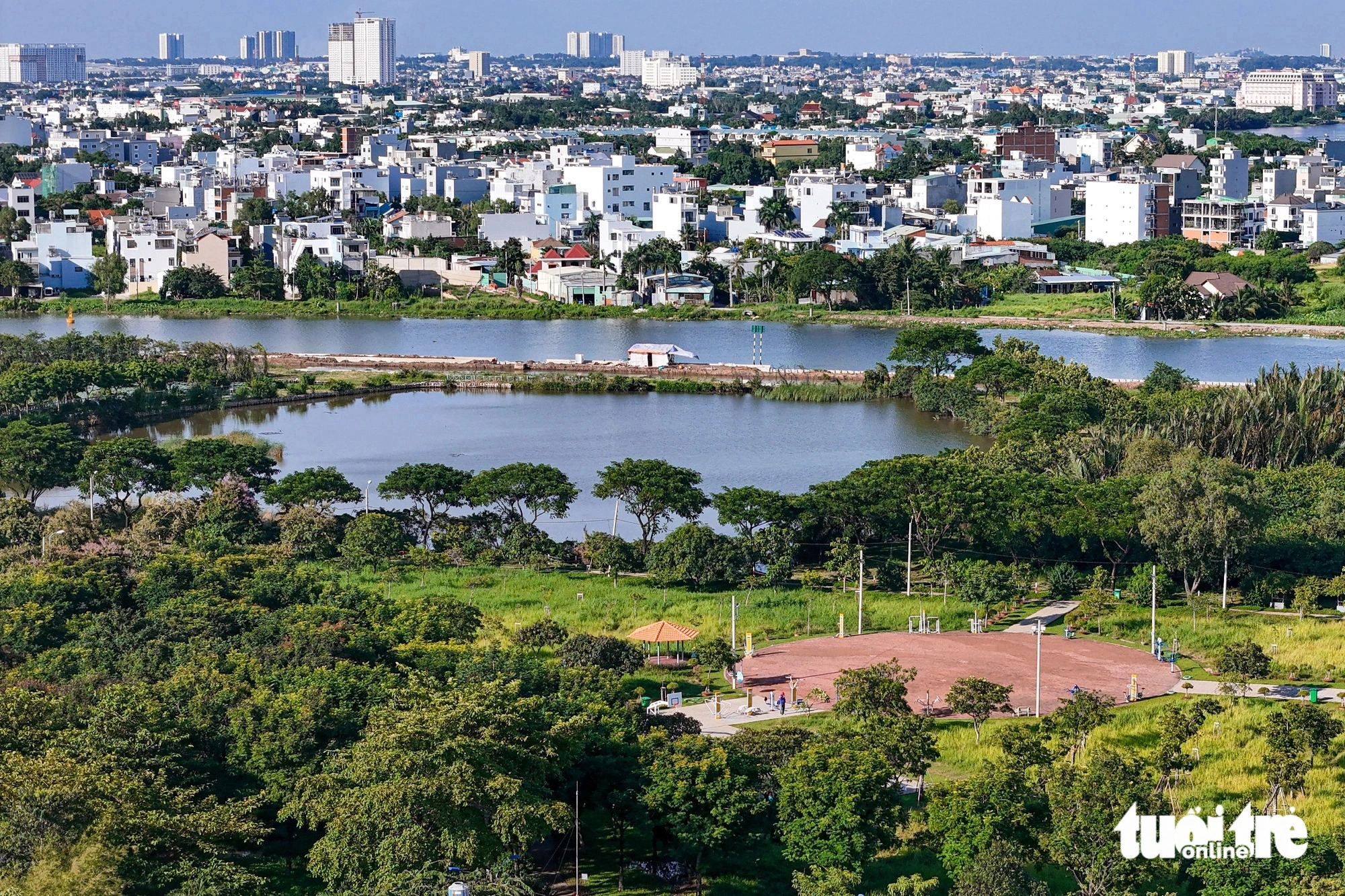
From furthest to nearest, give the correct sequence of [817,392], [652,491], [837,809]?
[817,392] < [652,491] < [837,809]

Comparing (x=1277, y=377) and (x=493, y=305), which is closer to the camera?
(x=1277, y=377)

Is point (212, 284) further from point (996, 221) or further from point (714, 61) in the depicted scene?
point (714, 61)

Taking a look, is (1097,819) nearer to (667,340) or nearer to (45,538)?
(45,538)

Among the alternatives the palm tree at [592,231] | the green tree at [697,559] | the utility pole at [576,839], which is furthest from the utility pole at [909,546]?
the palm tree at [592,231]

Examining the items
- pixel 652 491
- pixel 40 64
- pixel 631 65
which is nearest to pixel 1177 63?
pixel 631 65

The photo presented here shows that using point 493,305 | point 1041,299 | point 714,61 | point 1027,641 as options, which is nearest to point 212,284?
point 493,305

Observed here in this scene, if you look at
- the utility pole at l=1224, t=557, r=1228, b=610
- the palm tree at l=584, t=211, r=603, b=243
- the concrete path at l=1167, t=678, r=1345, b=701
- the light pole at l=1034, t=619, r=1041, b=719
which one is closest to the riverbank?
the palm tree at l=584, t=211, r=603, b=243

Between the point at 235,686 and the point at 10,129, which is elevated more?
the point at 10,129

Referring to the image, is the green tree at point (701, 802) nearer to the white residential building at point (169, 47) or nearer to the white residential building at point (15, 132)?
the white residential building at point (15, 132)
